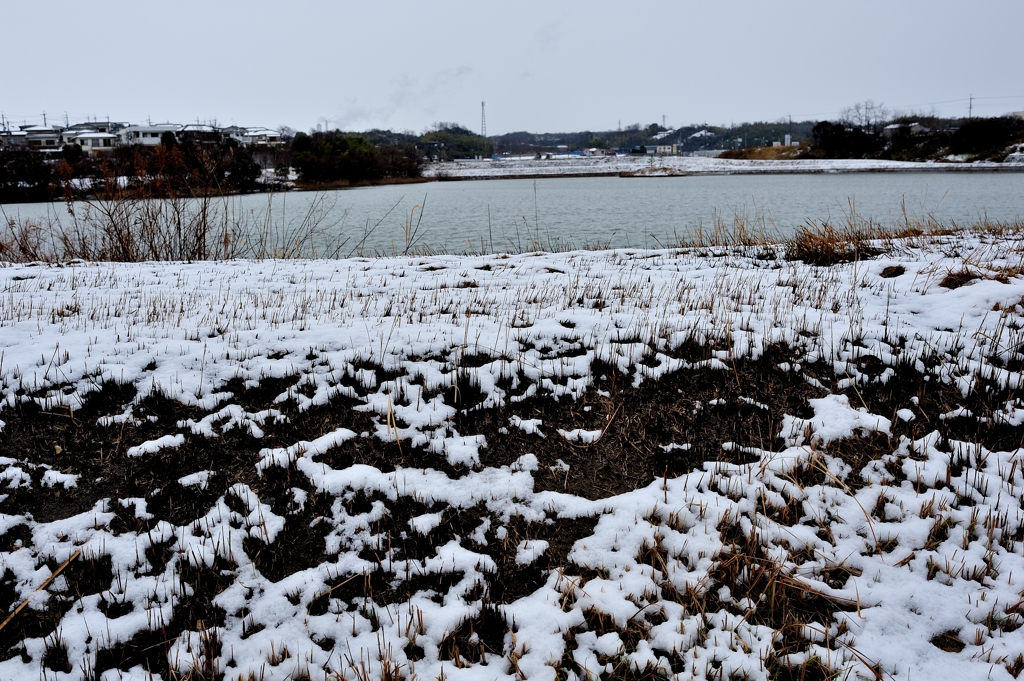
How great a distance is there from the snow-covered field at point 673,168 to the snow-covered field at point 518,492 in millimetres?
66899

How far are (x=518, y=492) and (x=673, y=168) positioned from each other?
263ft

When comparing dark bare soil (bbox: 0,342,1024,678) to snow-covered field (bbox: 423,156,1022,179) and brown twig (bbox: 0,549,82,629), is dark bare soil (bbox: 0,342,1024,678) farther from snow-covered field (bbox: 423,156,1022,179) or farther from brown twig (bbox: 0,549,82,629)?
snow-covered field (bbox: 423,156,1022,179)

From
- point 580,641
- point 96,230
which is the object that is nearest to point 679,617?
point 580,641

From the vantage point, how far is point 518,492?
159 inches

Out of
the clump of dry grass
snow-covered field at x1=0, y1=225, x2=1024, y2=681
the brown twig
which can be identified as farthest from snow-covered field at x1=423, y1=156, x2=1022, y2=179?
the brown twig

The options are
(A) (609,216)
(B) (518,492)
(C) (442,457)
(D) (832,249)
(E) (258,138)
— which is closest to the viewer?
(B) (518,492)

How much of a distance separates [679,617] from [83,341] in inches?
236

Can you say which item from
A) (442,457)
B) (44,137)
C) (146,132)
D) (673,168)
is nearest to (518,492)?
(442,457)

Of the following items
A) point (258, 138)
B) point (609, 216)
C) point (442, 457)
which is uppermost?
point (258, 138)

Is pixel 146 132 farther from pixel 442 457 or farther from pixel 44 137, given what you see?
pixel 442 457

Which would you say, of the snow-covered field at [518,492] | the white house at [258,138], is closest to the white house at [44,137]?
the white house at [258,138]

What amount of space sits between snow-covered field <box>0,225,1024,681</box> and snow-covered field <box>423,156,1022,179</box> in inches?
2634

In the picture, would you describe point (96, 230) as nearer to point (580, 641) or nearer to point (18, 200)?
point (580, 641)

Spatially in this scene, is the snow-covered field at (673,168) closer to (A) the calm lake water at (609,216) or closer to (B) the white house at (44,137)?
(A) the calm lake water at (609,216)
